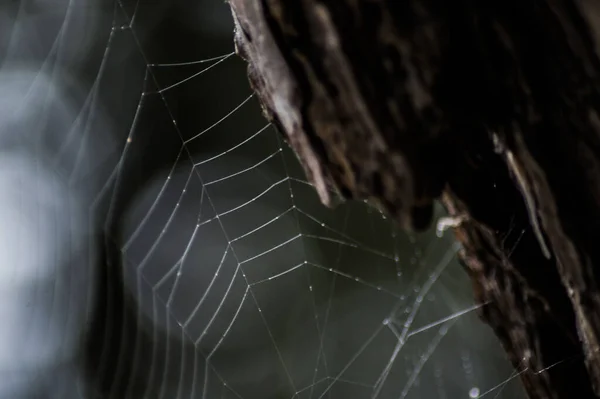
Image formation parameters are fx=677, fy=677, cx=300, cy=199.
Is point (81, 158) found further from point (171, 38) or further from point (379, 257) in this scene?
point (379, 257)

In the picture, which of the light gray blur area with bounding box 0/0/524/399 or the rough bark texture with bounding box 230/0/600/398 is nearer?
the rough bark texture with bounding box 230/0/600/398

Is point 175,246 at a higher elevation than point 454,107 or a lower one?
higher

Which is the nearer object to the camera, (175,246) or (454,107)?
(454,107)

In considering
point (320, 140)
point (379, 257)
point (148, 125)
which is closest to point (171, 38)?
point (148, 125)

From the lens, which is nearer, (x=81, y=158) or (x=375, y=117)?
(x=375, y=117)

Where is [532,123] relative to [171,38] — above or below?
below
